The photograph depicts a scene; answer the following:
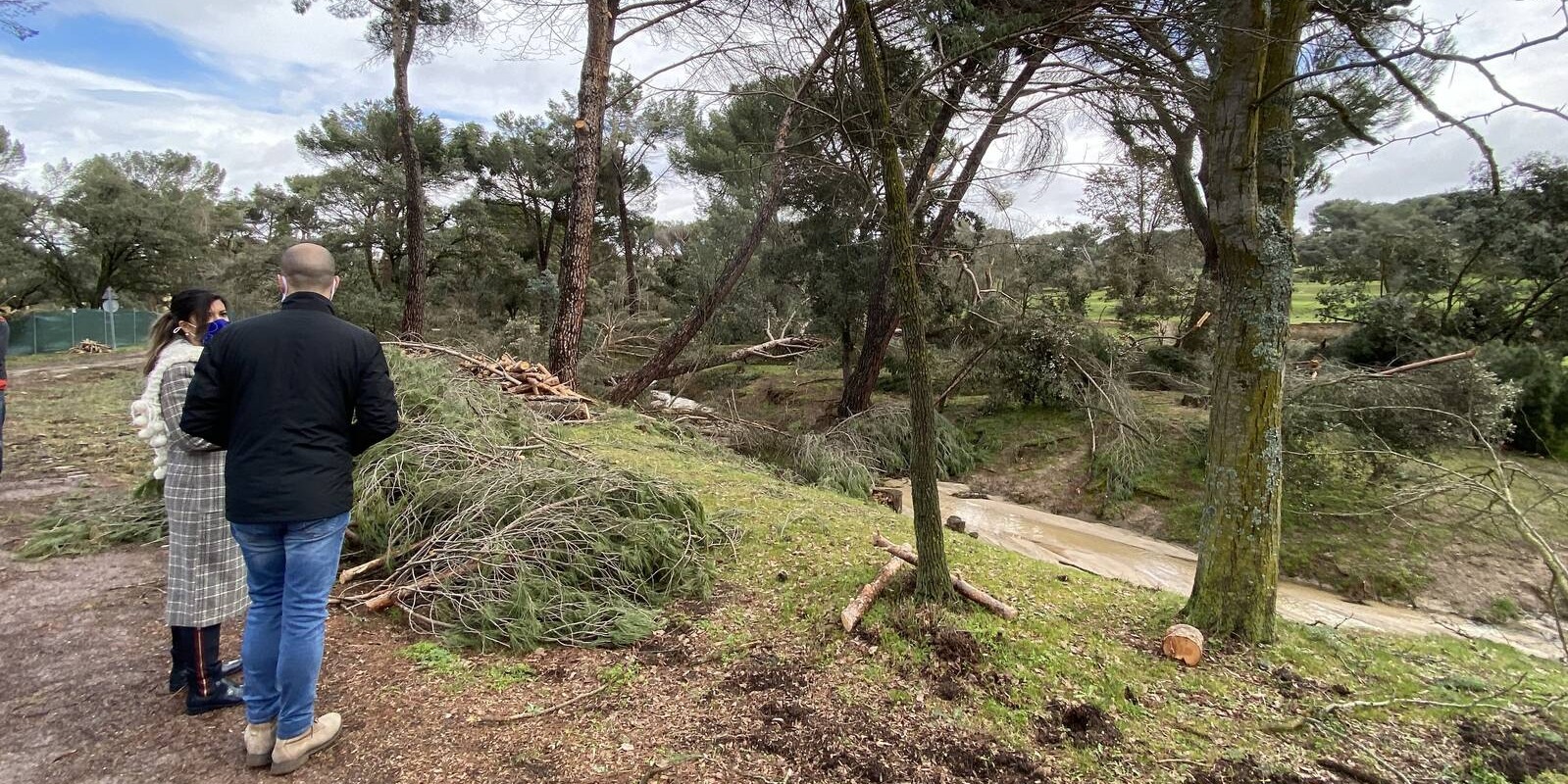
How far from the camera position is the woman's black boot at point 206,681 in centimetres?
242

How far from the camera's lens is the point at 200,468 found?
2350 mm

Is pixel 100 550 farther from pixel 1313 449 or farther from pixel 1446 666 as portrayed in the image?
pixel 1313 449

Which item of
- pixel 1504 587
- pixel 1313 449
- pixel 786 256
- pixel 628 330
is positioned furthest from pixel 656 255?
pixel 1504 587

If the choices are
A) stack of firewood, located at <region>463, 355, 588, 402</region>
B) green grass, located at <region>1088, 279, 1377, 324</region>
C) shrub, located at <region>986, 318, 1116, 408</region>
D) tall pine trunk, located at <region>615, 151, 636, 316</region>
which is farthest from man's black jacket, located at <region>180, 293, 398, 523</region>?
tall pine trunk, located at <region>615, 151, 636, 316</region>

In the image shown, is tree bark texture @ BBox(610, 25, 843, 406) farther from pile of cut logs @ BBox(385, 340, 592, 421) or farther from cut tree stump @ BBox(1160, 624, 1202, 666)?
cut tree stump @ BBox(1160, 624, 1202, 666)

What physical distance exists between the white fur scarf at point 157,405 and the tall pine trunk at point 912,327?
283cm

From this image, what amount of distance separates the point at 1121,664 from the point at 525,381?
25.8ft

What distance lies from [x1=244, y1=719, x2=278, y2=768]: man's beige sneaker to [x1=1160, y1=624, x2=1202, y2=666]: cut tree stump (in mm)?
3498

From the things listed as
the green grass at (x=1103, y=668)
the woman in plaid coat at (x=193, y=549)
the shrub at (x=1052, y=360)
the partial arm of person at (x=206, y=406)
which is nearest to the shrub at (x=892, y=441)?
the shrub at (x=1052, y=360)

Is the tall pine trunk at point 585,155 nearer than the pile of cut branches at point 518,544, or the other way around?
the pile of cut branches at point 518,544

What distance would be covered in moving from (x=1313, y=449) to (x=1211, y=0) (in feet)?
19.9

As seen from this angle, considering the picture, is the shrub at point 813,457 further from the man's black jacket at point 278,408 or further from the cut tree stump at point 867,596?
the man's black jacket at point 278,408

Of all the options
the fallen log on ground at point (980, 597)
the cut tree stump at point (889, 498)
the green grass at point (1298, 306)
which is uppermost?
the green grass at point (1298, 306)

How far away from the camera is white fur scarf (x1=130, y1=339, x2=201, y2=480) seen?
250 cm
